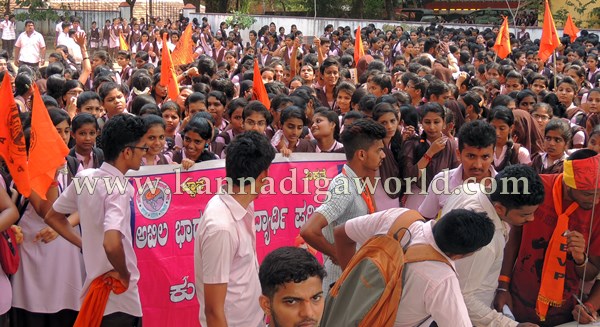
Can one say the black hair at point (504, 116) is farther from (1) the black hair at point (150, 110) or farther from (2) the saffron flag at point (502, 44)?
(2) the saffron flag at point (502, 44)

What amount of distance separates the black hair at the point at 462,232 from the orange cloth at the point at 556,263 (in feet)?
2.95

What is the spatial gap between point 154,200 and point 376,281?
204cm

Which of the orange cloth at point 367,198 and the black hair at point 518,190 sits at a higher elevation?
the black hair at point 518,190

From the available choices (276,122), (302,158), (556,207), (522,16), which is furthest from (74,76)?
(522,16)

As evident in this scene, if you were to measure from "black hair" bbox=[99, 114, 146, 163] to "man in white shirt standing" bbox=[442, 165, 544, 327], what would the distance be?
1563 millimetres

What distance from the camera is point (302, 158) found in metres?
5.13

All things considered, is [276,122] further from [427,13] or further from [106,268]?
[427,13]

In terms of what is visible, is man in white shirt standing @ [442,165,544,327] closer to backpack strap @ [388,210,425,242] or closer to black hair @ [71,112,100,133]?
backpack strap @ [388,210,425,242]

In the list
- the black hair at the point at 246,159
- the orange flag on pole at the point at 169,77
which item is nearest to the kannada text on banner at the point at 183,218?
the black hair at the point at 246,159

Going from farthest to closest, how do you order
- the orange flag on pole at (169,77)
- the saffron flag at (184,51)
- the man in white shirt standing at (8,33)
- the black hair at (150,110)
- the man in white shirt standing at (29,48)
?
the man in white shirt standing at (8,33) < the man in white shirt standing at (29,48) < the saffron flag at (184,51) < the orange flag on pole at (169,77) < the black hair at (150,110)

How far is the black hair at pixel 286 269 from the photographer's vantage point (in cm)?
264

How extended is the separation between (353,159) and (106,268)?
134 cm

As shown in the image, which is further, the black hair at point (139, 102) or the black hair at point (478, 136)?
the black hair at point (139, 102)

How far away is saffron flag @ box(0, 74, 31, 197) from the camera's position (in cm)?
389
